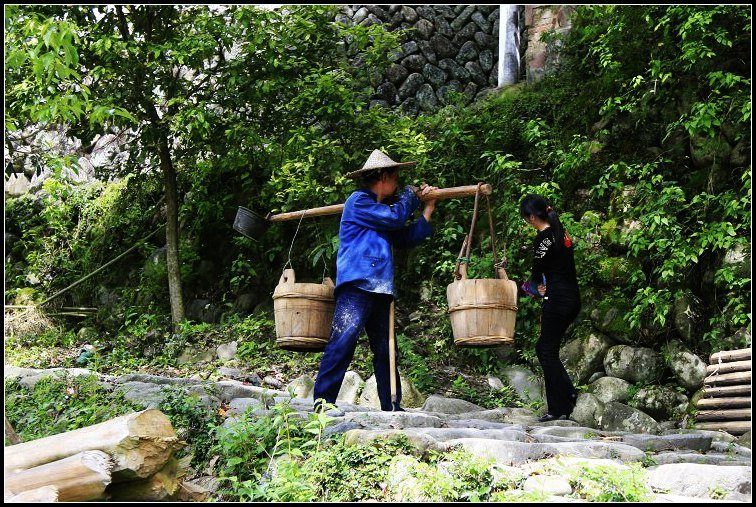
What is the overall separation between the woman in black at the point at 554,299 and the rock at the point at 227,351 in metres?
4.45

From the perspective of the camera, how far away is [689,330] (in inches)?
314

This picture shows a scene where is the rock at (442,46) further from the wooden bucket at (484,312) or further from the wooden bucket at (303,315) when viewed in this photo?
the wooden bucket at (484,312)

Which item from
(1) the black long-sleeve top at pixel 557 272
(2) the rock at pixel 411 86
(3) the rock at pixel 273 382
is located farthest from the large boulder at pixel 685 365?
(2) the rock at pixel 411 86

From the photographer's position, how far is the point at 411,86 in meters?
14.0

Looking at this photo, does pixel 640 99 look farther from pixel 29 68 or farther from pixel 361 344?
pixel 29 68

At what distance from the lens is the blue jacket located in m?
6.21

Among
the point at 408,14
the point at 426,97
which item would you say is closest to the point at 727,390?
the point at 426,97

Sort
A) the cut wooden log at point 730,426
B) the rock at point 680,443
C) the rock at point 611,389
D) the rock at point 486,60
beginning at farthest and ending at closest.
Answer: the rock at point 486,60 → the rock at point 611,389 → the cut wooden log at point 730,426 → the rock at point 680,443

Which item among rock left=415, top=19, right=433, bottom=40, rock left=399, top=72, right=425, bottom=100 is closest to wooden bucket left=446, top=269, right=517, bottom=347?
rock left=399, top=72, right=425, bottom=100

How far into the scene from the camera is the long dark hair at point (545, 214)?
Answer: 6902mm

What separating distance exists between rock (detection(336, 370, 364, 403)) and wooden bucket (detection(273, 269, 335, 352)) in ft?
6.48

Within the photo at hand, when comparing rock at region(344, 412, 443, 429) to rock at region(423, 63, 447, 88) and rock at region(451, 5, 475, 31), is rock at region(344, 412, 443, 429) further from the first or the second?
rock at region(451, 5, 475, 31)

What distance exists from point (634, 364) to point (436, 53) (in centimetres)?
790

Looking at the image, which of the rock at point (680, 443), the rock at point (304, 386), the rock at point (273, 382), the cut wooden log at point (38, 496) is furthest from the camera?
the rock at point (273, 382)
